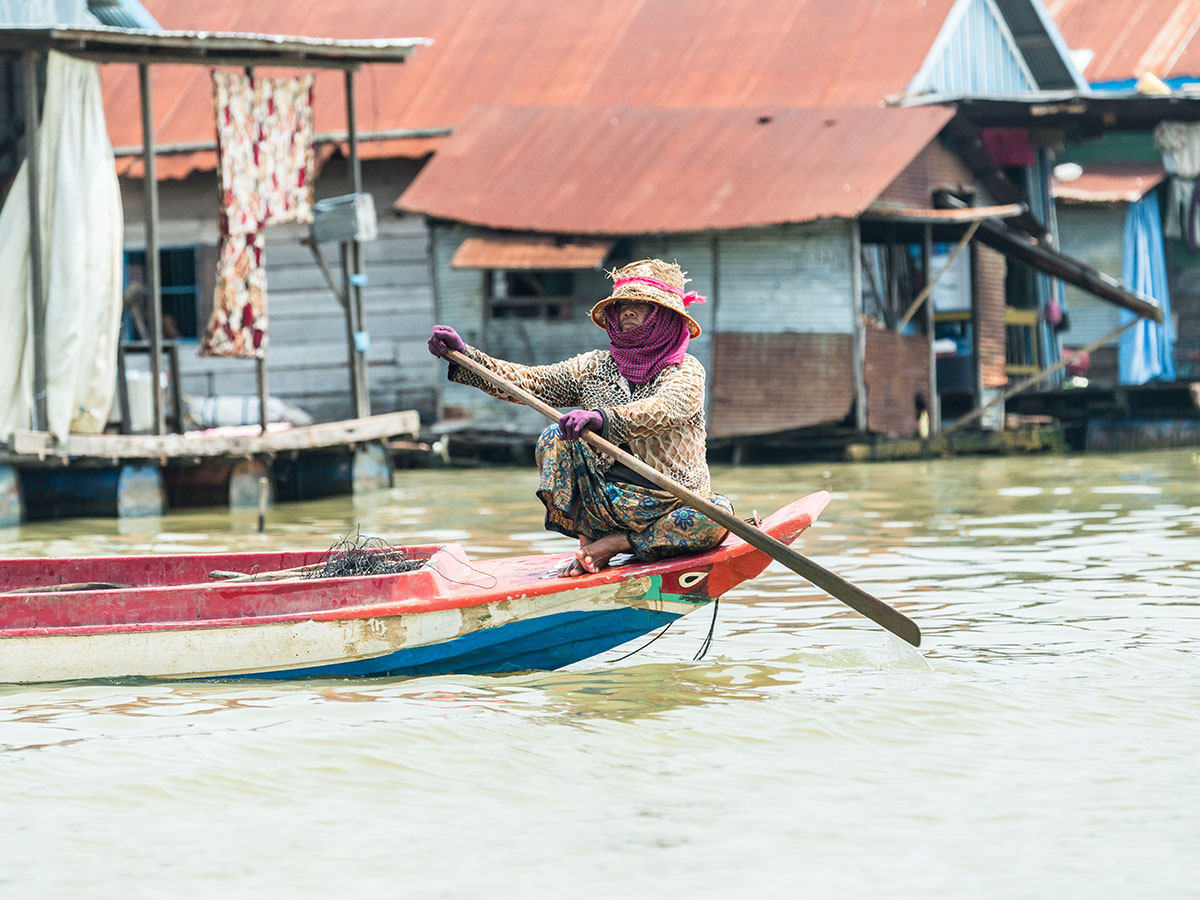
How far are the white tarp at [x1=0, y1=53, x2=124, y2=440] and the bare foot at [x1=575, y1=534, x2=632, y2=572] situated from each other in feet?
20.6

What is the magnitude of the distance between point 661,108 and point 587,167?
1264mm

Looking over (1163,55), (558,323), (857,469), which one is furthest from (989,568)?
(1163,55)

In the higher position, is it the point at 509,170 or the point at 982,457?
the point at 509,170

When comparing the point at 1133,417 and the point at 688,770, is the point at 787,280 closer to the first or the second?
the point at 1133,417

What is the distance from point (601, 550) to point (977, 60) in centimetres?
1449

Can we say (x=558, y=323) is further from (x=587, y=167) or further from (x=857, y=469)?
(x=857, y=469)

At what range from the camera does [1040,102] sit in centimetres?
1717

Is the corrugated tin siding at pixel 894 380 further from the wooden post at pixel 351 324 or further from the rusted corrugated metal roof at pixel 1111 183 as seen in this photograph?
the wooden post at pixel 351 324

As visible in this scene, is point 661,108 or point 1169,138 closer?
point 661,108

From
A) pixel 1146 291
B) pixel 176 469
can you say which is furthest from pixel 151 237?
pixel 1146 291

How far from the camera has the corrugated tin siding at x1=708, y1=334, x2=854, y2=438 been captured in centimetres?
1583

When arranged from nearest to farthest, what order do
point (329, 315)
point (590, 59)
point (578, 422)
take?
1. point (578, 422)
2. point (329, 315)
3. point (590, 59)

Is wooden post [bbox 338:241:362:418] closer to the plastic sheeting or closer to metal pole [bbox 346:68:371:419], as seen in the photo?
metal pole [bbox 346:68:371:419]

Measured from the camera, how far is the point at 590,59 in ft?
62.5
